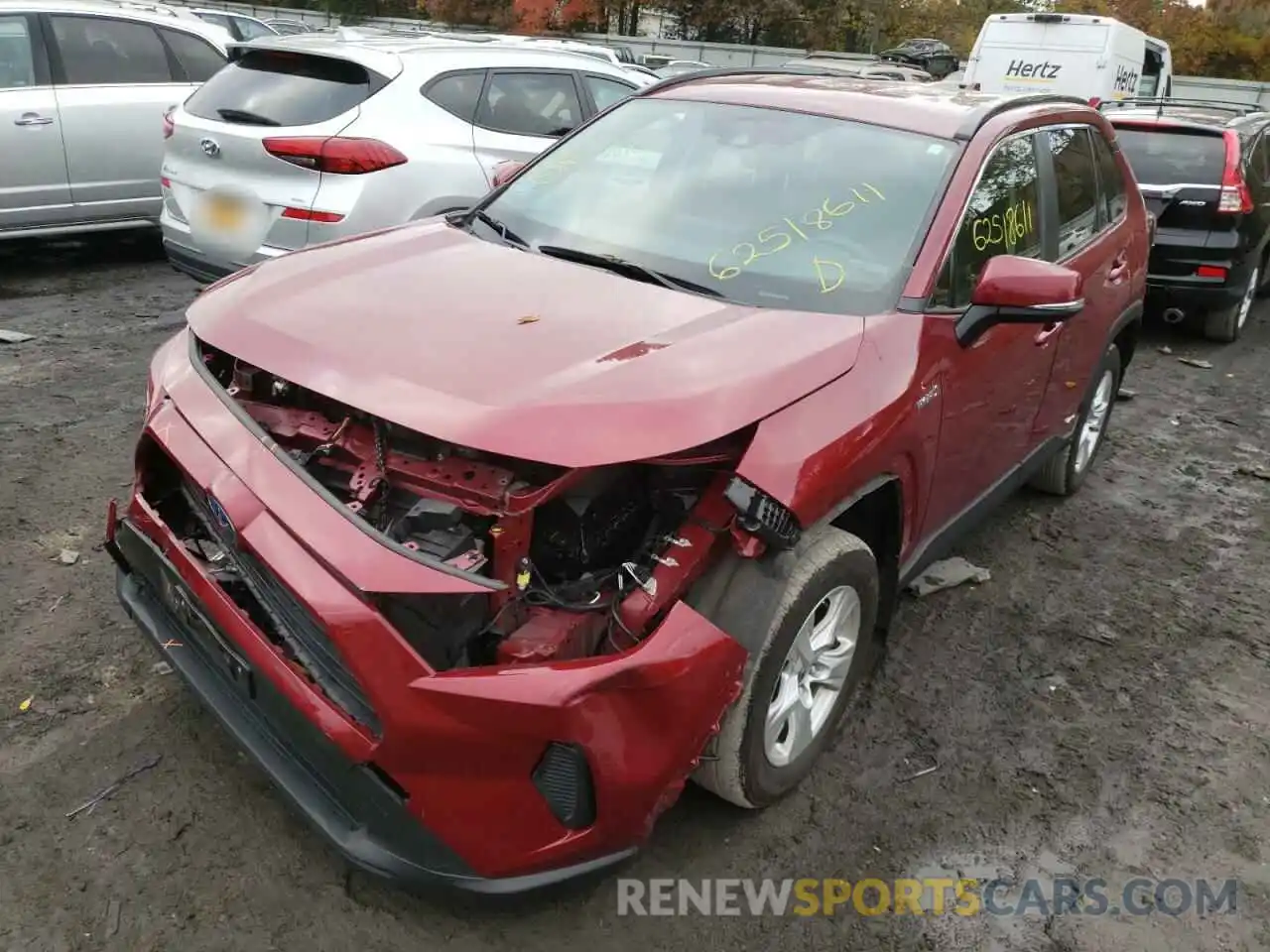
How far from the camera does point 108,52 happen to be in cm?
713

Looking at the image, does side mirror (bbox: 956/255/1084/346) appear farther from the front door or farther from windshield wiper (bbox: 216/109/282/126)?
windshield wiper (bbox: 216/109/282/126)

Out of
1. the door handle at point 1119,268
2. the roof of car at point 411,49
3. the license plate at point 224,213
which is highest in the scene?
the roof of car at point 411,49

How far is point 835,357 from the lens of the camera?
264 centimetres

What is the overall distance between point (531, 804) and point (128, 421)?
3.63m

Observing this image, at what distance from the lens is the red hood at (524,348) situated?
2230mm

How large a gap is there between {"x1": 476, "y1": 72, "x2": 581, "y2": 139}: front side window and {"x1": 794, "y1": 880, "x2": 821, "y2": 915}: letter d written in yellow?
4923mm

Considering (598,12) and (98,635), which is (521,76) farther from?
(598,12)

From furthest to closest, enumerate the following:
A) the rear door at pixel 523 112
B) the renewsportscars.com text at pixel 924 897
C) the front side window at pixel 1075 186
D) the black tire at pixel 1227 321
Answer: the black tire at pixel 1227 321, the rear door at pixel 523 112, the front side window at pixel 1075 186, the renewsportscars.com text at pixel 924 897

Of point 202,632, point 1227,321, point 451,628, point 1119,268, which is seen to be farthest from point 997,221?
point 1227,321

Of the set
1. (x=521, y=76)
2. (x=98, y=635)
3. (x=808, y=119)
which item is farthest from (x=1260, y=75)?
(x=98, y=635)

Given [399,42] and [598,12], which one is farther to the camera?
[598,12]

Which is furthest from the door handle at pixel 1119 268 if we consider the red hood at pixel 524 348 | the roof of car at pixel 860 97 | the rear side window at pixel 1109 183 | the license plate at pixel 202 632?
the license plate at pixel 202 632

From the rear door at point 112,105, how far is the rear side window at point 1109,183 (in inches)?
243

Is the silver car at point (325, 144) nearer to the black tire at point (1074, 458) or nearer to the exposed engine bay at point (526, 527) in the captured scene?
the exposed engine bay at point (526, 527)
